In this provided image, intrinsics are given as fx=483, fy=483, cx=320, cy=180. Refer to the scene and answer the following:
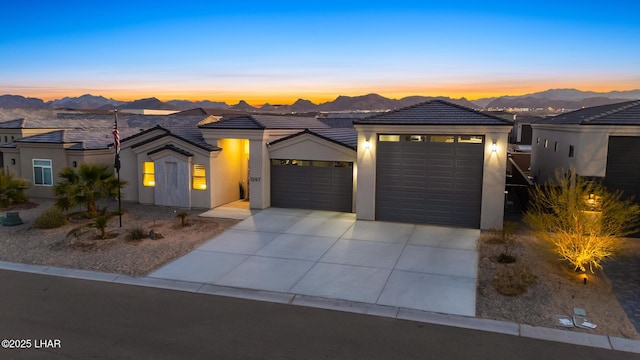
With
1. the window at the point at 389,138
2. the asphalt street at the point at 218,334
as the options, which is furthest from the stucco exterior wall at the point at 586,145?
the asphalt street at the point at 218,334

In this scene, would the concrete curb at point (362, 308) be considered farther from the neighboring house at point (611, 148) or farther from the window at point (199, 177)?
the neighboring house at point (611, 148)

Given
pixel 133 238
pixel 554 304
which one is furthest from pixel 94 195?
pixel 554 304

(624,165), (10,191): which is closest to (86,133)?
(10,191)

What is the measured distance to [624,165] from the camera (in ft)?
52.7

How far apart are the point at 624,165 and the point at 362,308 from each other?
Result: 446 inches

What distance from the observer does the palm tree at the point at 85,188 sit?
17.5m

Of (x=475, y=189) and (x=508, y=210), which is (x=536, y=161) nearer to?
(x=508, y=210)

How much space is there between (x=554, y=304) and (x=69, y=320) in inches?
394

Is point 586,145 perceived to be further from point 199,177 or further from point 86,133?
point 86,133

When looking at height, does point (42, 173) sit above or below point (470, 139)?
below

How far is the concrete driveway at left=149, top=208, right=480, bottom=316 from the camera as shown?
11211mm

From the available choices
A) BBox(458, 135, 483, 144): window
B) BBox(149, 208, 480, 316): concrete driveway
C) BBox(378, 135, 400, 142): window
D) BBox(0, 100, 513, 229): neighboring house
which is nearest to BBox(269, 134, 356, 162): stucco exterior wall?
BBox(0, 100, 513, 229): neighboring house

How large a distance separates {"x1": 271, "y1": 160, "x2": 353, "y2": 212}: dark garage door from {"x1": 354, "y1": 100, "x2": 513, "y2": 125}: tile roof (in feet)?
9.20

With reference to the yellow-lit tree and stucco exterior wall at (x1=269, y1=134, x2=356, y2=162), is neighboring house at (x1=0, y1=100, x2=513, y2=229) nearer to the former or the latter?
stucco exterior wall at (x1=269, y1=134, x2=356, y2=162)
